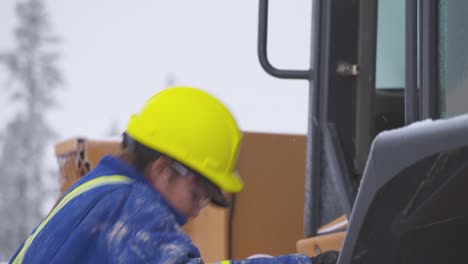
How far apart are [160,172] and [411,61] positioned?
78 centimetres

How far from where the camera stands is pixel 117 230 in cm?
257

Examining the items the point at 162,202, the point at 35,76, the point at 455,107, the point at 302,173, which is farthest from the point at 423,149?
the point at 35,76

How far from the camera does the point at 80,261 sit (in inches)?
102

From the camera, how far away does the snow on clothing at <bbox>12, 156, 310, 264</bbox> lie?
2.53m

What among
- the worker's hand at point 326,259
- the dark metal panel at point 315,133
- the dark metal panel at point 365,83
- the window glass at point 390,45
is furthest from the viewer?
the dark metal panel at point 315,133

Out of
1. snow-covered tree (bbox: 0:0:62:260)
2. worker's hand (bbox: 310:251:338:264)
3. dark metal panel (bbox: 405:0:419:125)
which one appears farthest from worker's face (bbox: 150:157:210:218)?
snow-covered tree (bbox: 0:0:62:260)

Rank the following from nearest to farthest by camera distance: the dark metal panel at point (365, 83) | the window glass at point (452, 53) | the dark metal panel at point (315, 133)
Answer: the window glass at point (452, 53) → the dark metal panel at point (365, 83) → the dark metal panel at point (315, 133)

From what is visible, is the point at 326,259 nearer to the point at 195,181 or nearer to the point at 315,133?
the point at 195,181

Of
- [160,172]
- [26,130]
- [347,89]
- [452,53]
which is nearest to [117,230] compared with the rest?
[160,172]

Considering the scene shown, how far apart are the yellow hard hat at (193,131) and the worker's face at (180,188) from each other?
0.09 ft

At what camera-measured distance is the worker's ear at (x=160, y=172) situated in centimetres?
266

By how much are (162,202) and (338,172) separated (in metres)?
0.89

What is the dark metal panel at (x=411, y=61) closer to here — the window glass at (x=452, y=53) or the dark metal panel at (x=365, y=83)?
the window glass at (x=452, y=53)

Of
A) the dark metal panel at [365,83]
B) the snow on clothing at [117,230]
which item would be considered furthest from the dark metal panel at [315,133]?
the snow on clothing at [117,230]
